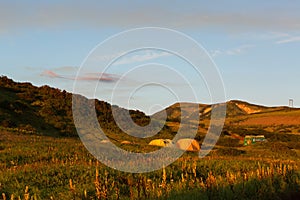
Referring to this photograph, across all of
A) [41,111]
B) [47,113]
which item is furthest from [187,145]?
[41,111]

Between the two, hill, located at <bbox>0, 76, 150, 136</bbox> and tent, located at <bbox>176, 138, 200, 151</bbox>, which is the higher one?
hill, located at <bbox>0, 76, 150, 136</bbox>

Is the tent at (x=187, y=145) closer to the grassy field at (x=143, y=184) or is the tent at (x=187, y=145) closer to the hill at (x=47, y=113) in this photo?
the hill at (x=47, y=113)

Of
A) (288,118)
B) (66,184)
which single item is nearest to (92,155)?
(66,184)

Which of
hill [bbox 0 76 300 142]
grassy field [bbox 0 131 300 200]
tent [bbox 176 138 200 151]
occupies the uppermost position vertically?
hill [bbox 0 76 300 142]

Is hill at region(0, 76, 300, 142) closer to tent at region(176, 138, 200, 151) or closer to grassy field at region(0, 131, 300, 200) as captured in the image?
tent at region(176, 138, 200, 151)

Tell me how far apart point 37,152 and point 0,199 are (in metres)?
10.5

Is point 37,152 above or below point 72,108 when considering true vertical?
below

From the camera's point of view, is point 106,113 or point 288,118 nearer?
point 106,113

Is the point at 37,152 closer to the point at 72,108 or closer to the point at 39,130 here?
the point at 39,130

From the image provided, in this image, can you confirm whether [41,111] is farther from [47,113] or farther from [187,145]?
[187,145]

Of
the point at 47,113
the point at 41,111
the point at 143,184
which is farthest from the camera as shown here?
the point at 41,111

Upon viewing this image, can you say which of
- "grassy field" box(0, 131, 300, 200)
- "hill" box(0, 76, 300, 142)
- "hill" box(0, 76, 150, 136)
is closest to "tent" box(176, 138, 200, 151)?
"hill" box(0, 76, 300, 142)

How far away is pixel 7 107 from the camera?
4597 centimetres

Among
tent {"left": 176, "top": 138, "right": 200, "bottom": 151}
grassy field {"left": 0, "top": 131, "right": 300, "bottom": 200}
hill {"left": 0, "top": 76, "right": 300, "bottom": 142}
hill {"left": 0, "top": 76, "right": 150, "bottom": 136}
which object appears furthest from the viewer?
hill {"left": 0, "top": 76, "right": 150, "bottom": 136}
